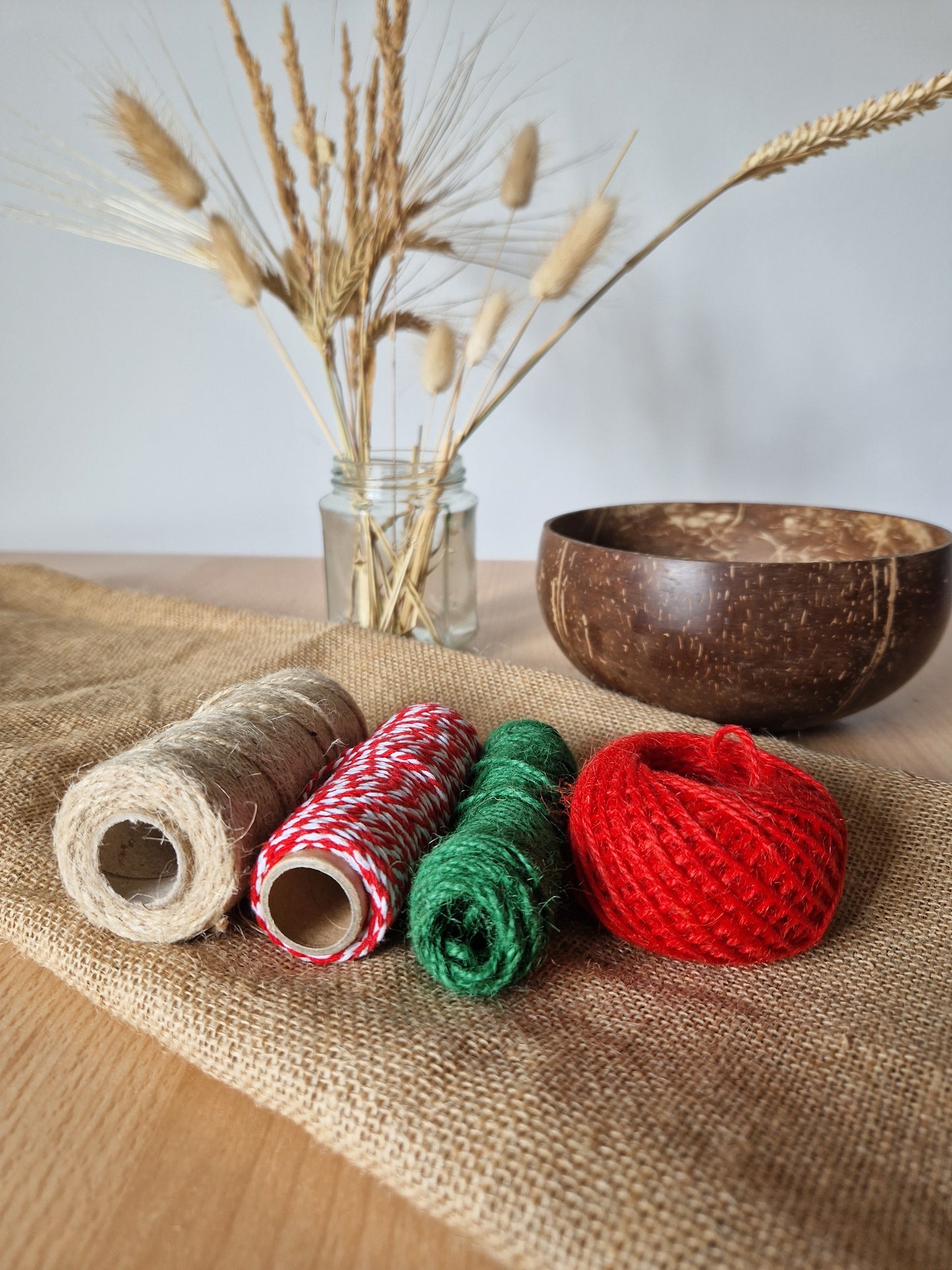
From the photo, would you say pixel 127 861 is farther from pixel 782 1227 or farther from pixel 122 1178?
pixel 782 1227

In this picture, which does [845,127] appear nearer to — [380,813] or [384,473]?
[384,473]

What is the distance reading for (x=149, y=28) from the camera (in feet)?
3.60

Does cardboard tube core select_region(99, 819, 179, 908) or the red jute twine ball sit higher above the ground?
the red jute twine ball

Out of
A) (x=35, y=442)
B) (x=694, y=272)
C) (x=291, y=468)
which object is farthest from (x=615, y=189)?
(x=35, y=442)

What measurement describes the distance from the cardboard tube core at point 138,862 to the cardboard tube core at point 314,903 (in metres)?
0.05

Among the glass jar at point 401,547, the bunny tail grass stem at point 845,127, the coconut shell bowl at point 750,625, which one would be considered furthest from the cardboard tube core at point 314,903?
the bunny tail grass stem at point 845,127

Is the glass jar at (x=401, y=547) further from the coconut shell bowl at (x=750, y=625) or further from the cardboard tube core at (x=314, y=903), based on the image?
the cardboard tube core at (x=314, y=903)

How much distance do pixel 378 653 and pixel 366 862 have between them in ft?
1.12

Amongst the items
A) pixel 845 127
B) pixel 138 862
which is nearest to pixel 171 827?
pixel 138 862

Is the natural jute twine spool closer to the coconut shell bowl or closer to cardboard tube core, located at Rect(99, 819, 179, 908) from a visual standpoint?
cardboard tube core, located at Rect(99, 819, 179, 908)

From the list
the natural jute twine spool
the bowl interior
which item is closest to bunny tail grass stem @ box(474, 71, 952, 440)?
the bowl interior

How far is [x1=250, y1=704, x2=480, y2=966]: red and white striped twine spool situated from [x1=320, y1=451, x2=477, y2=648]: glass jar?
29 centimetres

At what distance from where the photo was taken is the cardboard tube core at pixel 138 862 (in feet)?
1.35

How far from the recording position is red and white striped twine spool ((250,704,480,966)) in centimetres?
37
